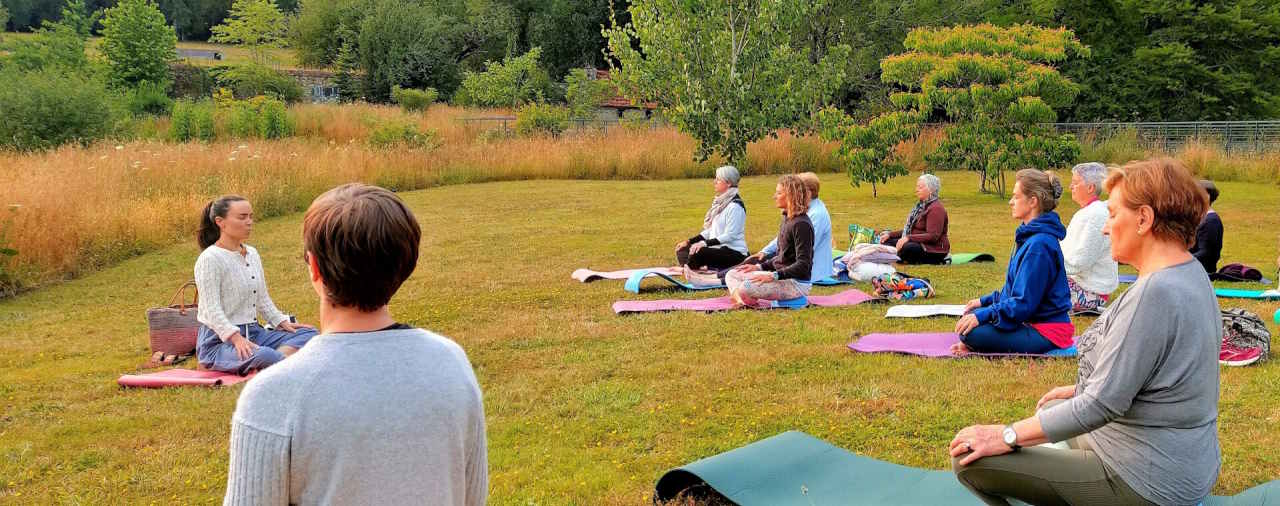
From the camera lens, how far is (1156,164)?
332 centimetres

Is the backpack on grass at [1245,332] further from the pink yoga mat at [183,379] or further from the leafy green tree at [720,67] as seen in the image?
the leafy green tree at [720,67]

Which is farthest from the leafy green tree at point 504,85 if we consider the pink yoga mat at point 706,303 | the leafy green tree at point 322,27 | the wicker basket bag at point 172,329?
the wicker basket bag at point 172,329

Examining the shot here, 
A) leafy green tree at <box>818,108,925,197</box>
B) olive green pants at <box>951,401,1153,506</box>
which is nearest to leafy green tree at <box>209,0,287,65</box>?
leafy green tree at <box>818,108,925,197</box>

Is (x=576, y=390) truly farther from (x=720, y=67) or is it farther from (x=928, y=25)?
(x=928, y=25)

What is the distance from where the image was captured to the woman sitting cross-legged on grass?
6738mm

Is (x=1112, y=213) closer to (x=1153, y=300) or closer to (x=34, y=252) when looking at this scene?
(x=1153, y=300)

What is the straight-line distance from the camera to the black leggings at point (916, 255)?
11609 mm

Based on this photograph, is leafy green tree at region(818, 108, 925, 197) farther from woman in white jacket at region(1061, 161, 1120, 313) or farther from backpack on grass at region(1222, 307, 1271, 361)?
backpack on grass at region(1222, 307, 1271, 361)

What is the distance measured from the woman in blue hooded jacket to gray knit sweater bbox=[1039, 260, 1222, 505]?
322cm

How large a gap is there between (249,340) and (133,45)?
133 feet

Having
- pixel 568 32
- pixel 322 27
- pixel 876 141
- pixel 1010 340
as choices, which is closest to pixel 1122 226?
pixel 1010 340

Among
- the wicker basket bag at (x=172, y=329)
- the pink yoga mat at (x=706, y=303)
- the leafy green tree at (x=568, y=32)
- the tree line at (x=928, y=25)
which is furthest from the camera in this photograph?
the leafy green tree at (x=568, y=32)

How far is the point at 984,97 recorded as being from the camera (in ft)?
63.6

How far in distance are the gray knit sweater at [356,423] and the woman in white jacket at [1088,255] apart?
6.89 meters
